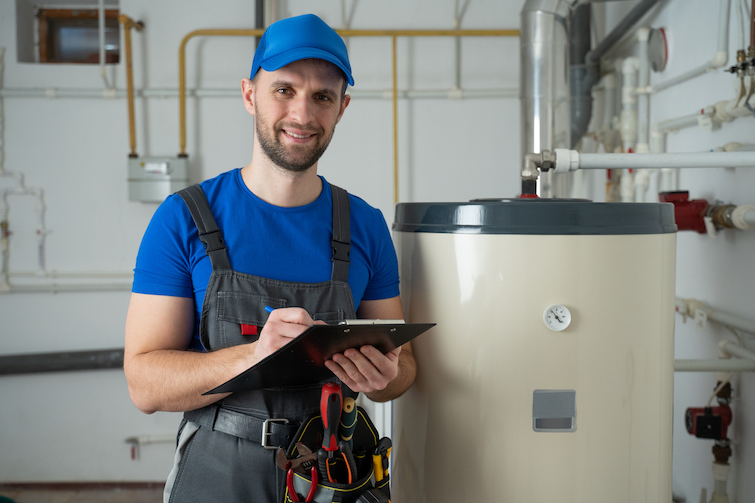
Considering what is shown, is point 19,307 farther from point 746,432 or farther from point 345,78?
point 746,432

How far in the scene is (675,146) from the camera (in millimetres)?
1884

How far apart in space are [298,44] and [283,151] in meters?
Result: 0.17

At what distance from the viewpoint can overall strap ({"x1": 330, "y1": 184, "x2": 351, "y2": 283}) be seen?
3.26 feet

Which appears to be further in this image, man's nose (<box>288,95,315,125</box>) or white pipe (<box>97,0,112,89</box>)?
white pipe (<box>97,0,112,89</box>)

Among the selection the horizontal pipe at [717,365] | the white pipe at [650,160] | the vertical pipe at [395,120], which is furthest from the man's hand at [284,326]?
the vertical pipe at [395,120]

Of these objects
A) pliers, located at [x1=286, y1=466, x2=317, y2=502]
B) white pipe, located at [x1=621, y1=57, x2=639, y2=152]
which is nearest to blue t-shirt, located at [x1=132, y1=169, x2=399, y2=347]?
pliers, located at [x1=286, y1=466, x2=317, y2=502]

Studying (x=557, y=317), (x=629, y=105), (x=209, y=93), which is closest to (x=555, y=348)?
(x=557, y=317)

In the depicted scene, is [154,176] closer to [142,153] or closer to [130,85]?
[142,153]

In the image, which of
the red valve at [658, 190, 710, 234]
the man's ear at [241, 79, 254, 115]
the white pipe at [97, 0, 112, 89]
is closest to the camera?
the man's ear at [241, 79, 254, 115]

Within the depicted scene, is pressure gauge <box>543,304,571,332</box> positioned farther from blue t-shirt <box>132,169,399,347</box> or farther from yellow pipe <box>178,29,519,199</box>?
yellow pipe <box>178,29,519,199</box>

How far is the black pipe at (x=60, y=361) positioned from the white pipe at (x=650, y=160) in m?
2.21

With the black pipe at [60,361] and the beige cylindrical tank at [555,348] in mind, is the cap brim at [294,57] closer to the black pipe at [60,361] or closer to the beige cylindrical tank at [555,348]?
the beige cylindrical tank at [555,348]

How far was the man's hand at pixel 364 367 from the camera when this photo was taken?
2.66ft

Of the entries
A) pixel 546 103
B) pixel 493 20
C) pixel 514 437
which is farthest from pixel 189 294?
pixel 493 20
